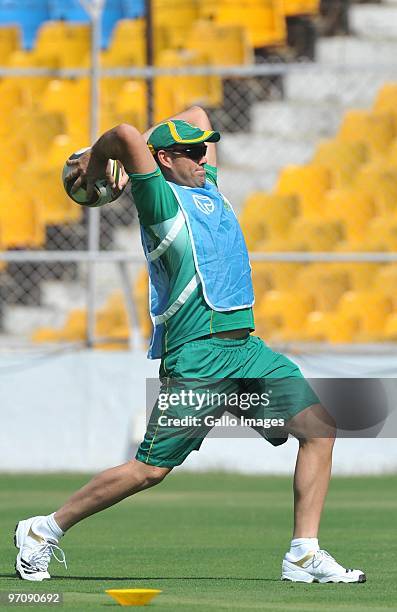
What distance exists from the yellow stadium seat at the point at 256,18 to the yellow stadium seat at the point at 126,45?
2.94 ft

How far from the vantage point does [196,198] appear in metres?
6.87

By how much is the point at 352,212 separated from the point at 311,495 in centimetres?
1053

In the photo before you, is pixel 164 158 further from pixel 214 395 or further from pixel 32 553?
pixel 32 553

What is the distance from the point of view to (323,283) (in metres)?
16.2

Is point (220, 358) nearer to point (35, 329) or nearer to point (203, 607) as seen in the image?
point (203, 607)

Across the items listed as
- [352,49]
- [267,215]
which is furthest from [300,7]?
[267,215]

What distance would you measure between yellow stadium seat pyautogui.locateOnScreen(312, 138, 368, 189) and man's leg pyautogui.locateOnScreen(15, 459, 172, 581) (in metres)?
11.2

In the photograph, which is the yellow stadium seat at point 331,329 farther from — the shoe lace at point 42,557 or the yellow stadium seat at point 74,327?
the shoe lace at point 42,557

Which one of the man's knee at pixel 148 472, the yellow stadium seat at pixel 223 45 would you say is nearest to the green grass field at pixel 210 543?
the man's knee at pixel 148 472

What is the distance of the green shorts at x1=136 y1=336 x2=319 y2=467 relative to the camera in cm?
670

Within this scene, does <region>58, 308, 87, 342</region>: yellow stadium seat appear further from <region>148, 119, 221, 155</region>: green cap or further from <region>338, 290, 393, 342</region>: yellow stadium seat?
<region>148, 119, 221, 155</region>: green cap

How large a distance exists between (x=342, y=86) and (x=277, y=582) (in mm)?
12122

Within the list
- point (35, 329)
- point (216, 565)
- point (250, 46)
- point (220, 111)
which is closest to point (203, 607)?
point (216, 565)

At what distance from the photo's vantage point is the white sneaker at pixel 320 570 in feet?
22.0
